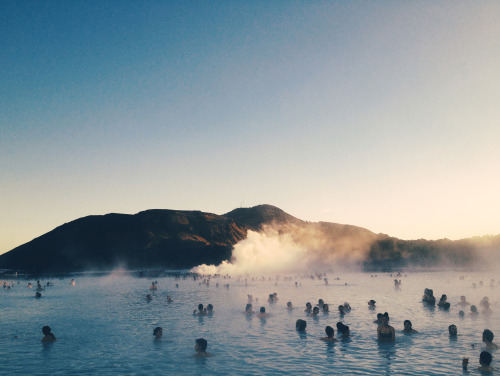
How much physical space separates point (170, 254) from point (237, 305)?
107 m

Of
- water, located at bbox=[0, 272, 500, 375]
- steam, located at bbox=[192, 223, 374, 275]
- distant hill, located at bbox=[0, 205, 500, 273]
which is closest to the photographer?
water, located at bbox=[0, 272, 500, 375]

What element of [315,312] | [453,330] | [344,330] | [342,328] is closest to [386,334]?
[344,330]

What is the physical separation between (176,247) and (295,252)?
47.8 m

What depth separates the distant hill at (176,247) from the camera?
132125mm

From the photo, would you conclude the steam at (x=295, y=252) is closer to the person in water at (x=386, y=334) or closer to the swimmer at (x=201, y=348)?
the person in water at (x=386, y=334)

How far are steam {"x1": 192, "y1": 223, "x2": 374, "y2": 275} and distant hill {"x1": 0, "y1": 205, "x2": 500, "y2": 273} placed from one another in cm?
85

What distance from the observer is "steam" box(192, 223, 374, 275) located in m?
113

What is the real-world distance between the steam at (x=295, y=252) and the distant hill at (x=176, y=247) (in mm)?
854

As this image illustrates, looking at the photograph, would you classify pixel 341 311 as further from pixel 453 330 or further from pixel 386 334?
pixel 453 330

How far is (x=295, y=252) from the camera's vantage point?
144 metres

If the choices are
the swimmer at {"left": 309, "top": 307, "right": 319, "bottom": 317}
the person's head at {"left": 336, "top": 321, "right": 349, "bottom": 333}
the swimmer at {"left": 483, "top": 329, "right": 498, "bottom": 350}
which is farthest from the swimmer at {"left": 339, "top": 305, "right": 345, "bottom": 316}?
the swimmer at {"left": 483, "top": 329, "right": 498, "bottom": 350}

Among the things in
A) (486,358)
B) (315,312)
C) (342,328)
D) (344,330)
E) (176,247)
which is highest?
(176,247)

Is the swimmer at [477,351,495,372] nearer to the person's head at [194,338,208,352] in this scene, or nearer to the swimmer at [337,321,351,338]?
the swimmer at [337,321,351,338]

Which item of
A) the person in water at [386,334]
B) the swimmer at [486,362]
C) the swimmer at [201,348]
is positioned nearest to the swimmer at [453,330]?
the person in water at [386,334]
